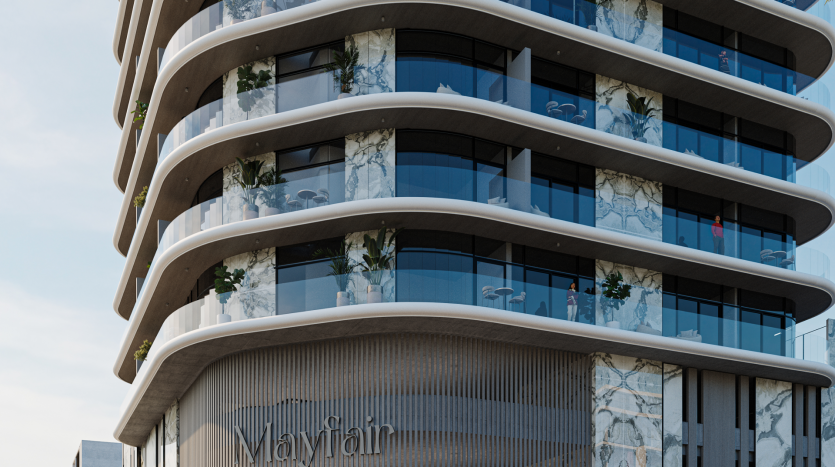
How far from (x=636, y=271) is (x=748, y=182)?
4.70 meters

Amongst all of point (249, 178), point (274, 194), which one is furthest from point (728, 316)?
point (249, 178)

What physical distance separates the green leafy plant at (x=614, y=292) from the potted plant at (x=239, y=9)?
43.9 ft

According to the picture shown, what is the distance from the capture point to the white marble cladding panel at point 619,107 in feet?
99.5

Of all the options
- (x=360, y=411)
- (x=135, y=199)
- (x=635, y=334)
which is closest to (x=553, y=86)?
(x=635, y=334)

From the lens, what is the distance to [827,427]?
31500 mm

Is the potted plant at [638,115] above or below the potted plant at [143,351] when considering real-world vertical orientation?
above

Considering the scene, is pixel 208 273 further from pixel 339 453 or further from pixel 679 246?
pixel 679 246

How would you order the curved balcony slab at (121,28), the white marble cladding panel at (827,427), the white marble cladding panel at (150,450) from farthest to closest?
the curved balcony slab at (121,28)
the white marble cladding panel at (150,450)
the white marble cladding panel at (827,427)

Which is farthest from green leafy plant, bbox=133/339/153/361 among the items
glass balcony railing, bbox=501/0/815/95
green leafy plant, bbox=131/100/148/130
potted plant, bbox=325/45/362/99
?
glass balcony railing, bbox=501/0/815/95

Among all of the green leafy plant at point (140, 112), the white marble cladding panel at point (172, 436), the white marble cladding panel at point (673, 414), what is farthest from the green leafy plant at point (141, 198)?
the white marble cladding panel at point (673, 414)

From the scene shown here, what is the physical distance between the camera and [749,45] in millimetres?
34062

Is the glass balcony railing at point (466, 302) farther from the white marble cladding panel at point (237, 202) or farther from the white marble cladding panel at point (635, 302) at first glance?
the white marble cladding panel at point (237, 202)

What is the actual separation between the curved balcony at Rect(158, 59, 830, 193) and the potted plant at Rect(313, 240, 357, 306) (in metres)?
4.28

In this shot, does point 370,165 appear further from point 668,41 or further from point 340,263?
point 668,41
